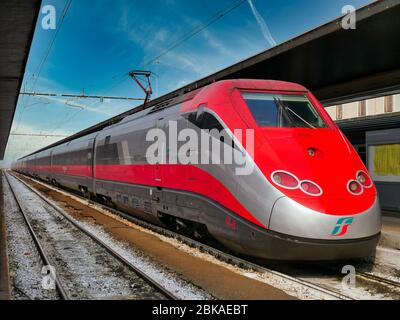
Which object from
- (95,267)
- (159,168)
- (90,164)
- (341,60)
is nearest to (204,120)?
(159,168)

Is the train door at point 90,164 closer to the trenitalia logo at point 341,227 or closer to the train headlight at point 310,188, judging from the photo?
the train headlight at point 310,188

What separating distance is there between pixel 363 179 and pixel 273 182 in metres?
1.46

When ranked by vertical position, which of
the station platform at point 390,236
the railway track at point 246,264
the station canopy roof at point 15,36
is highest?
the station canopy roof at point 15,36

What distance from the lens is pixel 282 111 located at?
21.9ft

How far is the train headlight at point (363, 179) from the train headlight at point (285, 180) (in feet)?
3.54

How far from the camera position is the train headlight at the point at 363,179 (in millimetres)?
5933

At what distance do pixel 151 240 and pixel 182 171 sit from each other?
208cm

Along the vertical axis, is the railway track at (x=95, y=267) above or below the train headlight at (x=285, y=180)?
below

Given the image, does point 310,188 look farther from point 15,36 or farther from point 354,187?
point 15,36

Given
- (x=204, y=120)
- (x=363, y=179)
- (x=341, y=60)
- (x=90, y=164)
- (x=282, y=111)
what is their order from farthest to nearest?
(x=90, y=164), (x=341, y=60), (x=204, y=120), (x=282, y=111), (x=363, y=179)

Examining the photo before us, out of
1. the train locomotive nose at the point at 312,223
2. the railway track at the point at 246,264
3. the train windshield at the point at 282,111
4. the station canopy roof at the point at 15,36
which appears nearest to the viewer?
the railway track at the point at 246,264

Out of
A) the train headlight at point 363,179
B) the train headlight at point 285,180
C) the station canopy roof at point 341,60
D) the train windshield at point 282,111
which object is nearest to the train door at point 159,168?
the train windshield at point 282,111

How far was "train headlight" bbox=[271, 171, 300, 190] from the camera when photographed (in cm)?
546
